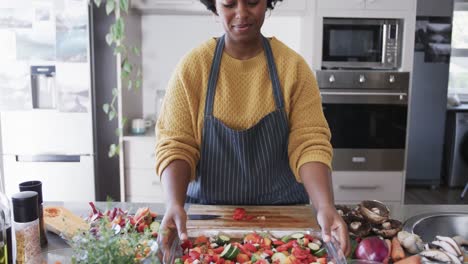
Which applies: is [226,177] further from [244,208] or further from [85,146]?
[85,146]

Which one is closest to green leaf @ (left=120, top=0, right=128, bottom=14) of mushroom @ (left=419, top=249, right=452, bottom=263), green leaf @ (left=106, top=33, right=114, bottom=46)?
green leaf @ (left=106, top=33, right=114, bottom=46)

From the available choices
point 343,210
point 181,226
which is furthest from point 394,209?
point 181,226

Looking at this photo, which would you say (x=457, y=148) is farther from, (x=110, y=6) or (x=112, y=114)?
(x=110, y=6)

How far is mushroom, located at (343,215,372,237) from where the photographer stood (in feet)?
3.55

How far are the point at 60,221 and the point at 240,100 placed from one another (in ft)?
1.92

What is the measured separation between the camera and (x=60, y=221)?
3.77 ft

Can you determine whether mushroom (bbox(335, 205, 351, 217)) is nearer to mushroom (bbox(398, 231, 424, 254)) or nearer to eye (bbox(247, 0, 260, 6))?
mushroom (bbox(398, 231, 424, 254))

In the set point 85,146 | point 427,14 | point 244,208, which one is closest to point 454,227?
point 244,208

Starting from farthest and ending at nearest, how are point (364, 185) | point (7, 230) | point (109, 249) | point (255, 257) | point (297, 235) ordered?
point (364, 185)
point (297, 235)
point (255, 257)
point (7, 230)
point (109, 249)

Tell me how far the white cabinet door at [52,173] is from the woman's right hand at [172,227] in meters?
1.71

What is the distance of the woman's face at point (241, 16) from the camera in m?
1.16

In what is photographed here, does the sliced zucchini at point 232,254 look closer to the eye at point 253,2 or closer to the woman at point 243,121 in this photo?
the woman at point 243,121

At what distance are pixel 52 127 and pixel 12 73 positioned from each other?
36 cm

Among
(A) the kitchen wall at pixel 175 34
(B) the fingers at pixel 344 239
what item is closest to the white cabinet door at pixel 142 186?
(A) the kitchen wall at pixel 175 34
